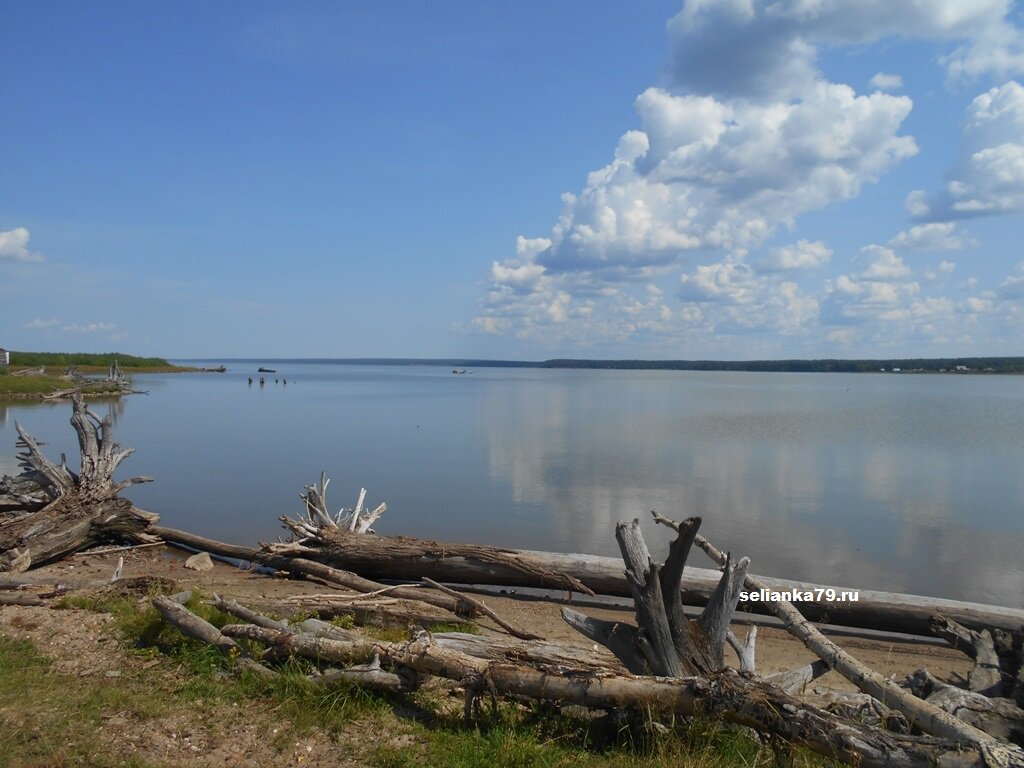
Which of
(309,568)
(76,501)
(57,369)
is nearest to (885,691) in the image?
(309,568)

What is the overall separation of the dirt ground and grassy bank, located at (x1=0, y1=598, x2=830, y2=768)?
0.01 m

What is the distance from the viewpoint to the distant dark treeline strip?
246 ft

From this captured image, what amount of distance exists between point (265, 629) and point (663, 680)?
10.3ft

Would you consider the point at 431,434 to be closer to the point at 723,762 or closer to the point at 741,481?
the point at 741,481

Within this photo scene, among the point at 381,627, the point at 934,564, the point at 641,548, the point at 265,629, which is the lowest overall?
the point at 934,564

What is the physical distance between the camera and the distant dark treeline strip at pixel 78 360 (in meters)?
74.9

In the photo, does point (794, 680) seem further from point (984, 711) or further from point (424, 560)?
point (424, 560)

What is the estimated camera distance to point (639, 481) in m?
19.4

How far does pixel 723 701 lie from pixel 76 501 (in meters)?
11.4

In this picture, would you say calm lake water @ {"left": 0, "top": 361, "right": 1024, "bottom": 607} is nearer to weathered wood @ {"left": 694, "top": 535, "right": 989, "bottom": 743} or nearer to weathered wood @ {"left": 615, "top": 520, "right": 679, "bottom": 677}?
weathered wood @ {"left": 694, "top": 535, "right": 989, "bottom": 743}

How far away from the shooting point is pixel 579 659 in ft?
Result: 16.2

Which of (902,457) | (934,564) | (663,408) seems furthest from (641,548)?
(663,408)

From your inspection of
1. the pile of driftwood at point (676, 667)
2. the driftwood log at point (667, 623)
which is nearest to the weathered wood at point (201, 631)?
the pile of driftwood at point (676, 667)

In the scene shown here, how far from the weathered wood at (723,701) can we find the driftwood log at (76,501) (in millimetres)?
8256
